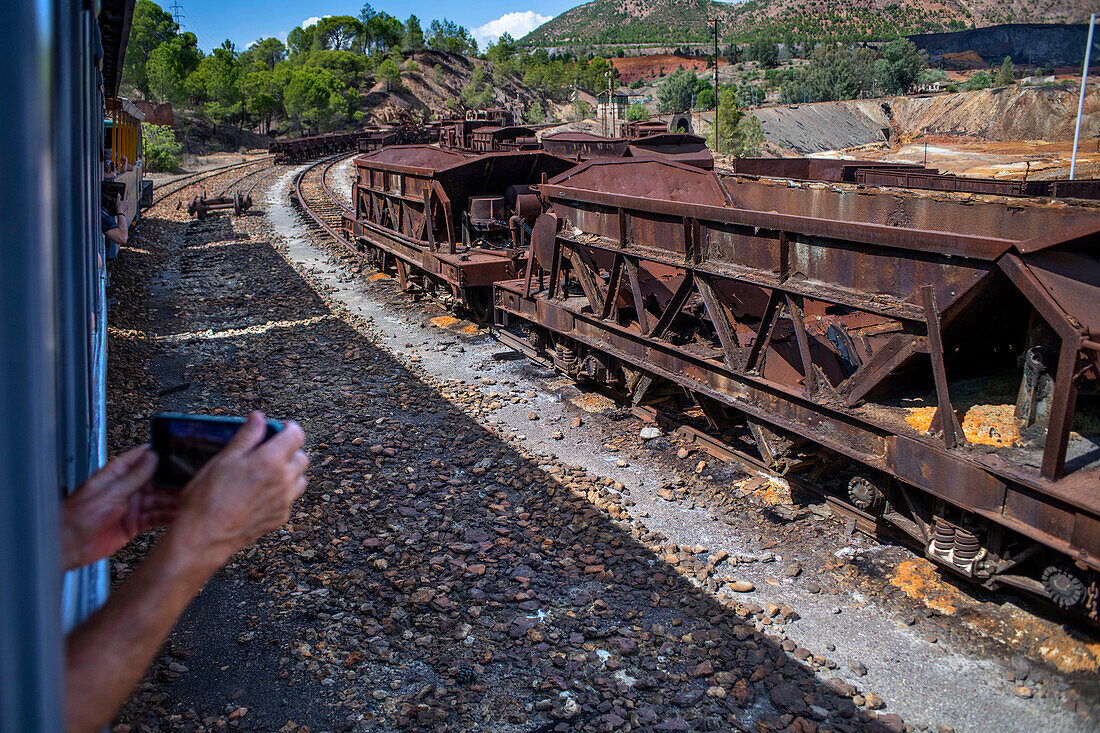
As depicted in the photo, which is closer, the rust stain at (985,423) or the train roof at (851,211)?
the train roof at (851,211)

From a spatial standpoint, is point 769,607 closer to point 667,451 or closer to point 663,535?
point 663,535

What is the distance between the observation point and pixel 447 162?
42.7 feet

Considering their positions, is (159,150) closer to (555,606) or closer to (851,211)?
(851,211)

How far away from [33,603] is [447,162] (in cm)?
1264

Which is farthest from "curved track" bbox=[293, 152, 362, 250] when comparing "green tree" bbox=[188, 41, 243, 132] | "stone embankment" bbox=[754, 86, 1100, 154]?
"stone embankment" bbox=[754, 86, 1100, 154]

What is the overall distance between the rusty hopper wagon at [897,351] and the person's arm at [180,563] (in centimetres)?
415

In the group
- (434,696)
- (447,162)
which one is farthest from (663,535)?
(447,162)

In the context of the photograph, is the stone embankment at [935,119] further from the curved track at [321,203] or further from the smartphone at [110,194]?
the smartphone at [110,194]

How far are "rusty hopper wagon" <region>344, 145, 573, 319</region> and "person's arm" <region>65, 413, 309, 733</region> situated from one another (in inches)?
363

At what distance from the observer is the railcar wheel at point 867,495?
210 inches

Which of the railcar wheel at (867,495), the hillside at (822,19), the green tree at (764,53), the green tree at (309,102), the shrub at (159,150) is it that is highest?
the hillside at (822,19)

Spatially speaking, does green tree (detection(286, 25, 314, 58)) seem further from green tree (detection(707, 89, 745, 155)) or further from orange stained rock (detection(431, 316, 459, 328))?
orange stained rock (detection(431, 316, 459, 328))

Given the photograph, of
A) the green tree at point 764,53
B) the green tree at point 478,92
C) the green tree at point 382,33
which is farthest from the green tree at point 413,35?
the green tree at point 764,53

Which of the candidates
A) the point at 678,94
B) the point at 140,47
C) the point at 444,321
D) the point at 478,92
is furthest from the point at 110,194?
the point at 478,92
